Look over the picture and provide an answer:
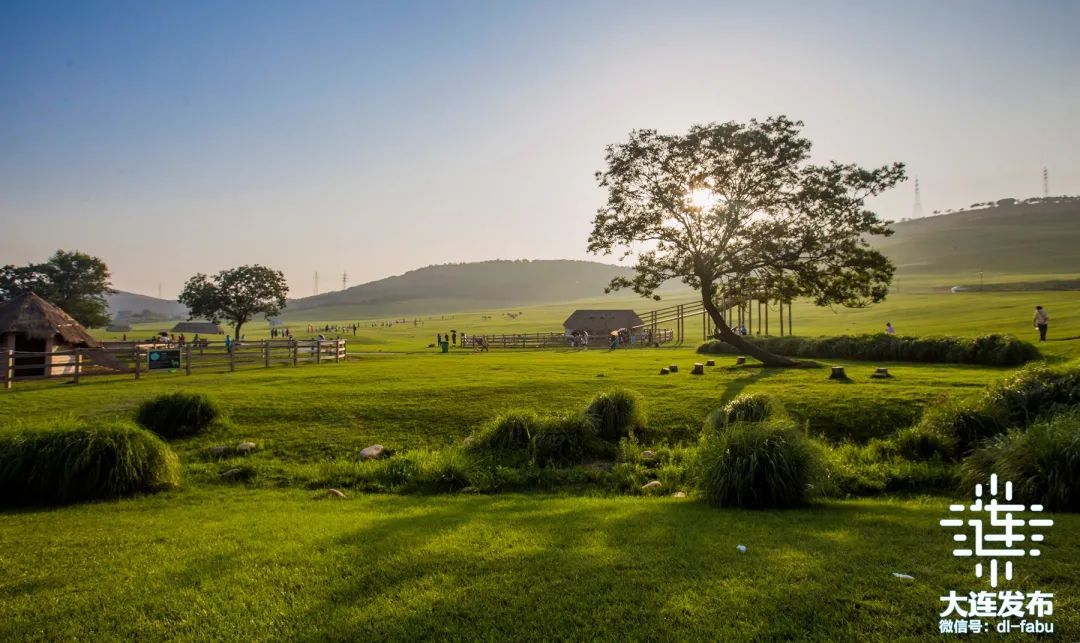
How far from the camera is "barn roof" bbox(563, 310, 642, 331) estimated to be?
76688 millimetres

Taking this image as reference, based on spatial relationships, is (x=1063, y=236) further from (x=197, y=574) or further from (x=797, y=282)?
(x=197, y=574)

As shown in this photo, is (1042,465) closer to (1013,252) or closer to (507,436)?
(507,436)

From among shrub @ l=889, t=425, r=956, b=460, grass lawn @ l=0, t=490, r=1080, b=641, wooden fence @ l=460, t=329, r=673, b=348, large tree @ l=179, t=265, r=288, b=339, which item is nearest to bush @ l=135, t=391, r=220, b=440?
grass lawn @ l=0, t=490, r=1080, b=641

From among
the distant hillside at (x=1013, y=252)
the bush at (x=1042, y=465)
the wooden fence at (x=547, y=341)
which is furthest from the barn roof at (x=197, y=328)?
the distant hillside at (x=1013, y=252)

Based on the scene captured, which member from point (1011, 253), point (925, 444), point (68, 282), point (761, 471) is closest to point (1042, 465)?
point (761, 471)

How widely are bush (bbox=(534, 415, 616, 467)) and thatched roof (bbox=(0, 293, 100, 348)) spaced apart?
27.8 meters

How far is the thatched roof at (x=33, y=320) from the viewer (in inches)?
1125

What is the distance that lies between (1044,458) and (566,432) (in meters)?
8.40

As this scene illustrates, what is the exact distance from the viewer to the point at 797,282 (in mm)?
27188

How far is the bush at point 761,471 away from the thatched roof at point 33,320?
32394 mm

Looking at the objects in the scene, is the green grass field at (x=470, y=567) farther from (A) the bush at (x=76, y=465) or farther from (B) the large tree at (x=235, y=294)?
(B) the large tree at (x=235, y=294)

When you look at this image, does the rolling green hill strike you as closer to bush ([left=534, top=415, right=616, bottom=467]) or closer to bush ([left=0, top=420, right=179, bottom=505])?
bush ([left=534, top=415, right=616, bottom=467])

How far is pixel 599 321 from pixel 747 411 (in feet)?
208

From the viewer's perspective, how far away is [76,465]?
1038cm
